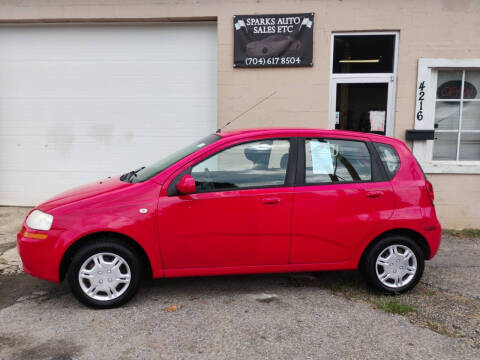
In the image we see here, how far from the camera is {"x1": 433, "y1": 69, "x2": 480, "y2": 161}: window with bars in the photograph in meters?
6.97

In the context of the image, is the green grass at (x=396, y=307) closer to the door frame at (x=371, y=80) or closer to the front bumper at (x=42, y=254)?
the front bumper at (x=42, y=254)

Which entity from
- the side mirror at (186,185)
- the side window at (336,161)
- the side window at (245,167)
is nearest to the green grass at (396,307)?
the side window at (336,161)

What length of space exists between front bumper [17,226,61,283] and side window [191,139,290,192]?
53.3 inches

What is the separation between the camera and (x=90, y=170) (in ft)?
25.6

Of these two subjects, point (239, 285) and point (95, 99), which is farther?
point (95, 99)

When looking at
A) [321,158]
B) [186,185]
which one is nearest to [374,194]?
[321,158]

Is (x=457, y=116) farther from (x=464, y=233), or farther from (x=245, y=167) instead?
(x=245, y=167)

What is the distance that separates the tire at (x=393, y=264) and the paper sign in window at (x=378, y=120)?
3.28 metres

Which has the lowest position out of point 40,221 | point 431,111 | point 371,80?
point 40,221

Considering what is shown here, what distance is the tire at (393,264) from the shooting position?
13.8ft

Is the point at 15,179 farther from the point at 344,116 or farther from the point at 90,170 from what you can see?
the point at 344,116

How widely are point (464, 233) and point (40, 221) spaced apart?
6.07 meters

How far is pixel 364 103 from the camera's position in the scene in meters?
7.07

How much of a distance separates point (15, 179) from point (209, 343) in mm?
6129
